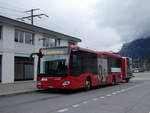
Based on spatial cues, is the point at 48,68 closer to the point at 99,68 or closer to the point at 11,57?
the point at 99,68

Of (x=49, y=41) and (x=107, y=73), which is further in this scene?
(x=49, y=41)

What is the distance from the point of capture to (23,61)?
24.6m

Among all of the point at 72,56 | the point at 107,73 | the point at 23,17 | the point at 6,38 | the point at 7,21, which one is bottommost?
the point at 107,73

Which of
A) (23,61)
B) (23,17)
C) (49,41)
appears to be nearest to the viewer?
(23,61)

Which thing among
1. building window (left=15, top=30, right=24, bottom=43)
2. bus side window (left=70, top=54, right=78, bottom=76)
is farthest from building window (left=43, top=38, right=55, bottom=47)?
bus side window (left=70, top=54, right=78, bottom=76)

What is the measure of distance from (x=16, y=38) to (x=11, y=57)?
7.49 ft

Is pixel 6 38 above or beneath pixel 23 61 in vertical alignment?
above

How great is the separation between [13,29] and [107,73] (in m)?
10.5

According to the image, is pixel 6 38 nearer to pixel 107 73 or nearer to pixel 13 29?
pixel 13 29

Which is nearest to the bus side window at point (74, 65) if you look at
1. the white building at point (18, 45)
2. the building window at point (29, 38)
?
the white building at point (18, 45)

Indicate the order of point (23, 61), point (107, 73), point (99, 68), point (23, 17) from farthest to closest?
point (23, 17) → point (23, 61) → point (107, 73) → point (99, 68)

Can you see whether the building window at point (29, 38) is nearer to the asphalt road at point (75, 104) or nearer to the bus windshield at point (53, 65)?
the bus windshield at point (53, 65)

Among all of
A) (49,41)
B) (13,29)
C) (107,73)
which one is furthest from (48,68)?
(49,41)

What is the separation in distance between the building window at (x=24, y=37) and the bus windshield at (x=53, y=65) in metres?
9.16
